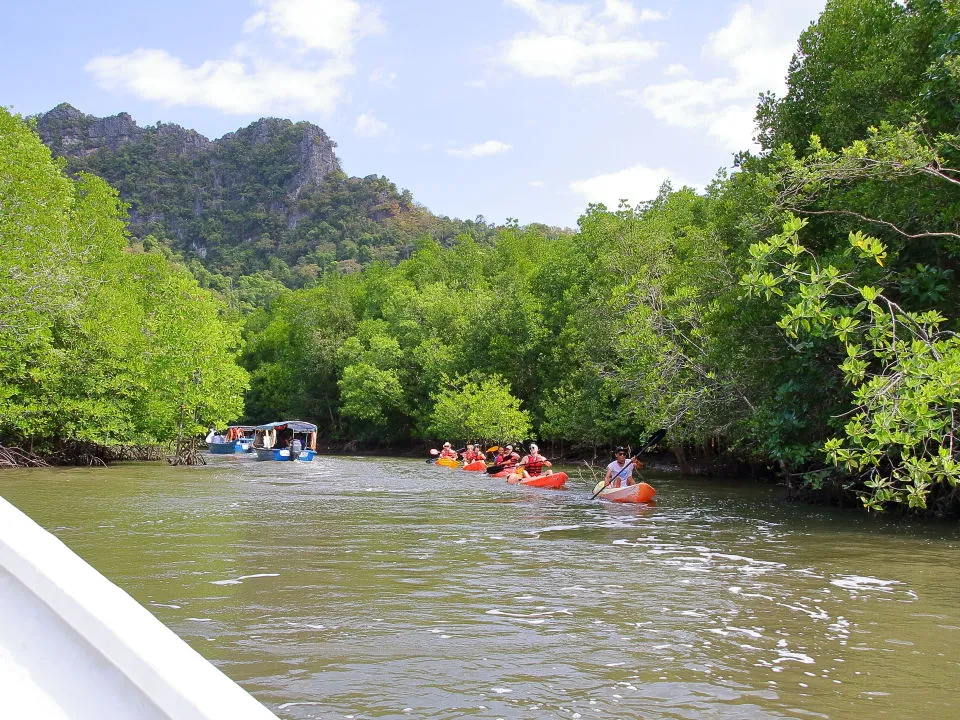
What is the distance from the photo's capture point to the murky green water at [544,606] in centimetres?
565

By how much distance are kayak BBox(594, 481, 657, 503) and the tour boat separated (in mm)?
17479

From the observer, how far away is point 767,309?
17422mm

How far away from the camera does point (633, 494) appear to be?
1858 centimetres

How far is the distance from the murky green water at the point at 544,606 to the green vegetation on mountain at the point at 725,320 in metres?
1.69

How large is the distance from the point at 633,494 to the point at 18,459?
739 inches

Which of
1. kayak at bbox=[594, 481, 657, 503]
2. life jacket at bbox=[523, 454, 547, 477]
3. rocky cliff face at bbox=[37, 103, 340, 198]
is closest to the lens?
kayak at bbox=[594, 481, 657, 503]

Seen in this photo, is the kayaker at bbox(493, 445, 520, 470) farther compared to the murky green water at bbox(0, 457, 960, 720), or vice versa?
the kayaker at bbox(493, 445, 520, 470)

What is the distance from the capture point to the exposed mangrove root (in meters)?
24.4

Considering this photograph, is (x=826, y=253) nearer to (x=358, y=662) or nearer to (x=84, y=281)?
(x=358, y=662)

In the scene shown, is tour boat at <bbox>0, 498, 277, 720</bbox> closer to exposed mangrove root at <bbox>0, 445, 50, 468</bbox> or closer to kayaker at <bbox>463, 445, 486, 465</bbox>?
exposed mangrove root at <bbox>0, 445, 50, 468</bbox>

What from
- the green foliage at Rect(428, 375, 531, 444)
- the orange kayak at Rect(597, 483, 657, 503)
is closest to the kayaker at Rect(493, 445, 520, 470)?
the orange kayak at Rect(597, 483, 657, 503)

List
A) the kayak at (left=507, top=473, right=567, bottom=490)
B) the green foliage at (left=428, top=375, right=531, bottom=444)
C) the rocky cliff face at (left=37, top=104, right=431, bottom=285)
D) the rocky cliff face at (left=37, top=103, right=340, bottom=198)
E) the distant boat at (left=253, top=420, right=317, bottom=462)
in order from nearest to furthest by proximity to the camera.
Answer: the kayak at (left=507, top=473, right=567, bottom=490) < the distant boat at (left=253, top=420, right=317, bottom=462) < the green foliage at (left=428, top=375, right=531, bottom=444) < the rocky cliff face at (left=37, top=104, right=431, bottom=285) < the rocky cliff face at (left=37, top=103, right=340, bottom=198)

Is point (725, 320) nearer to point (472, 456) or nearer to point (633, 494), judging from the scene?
point (633, 494)

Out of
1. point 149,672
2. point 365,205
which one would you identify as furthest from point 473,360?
point 365,205
